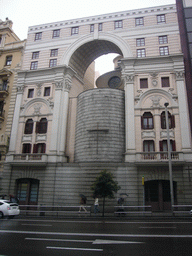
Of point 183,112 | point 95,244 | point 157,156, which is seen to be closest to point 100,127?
point 157,156

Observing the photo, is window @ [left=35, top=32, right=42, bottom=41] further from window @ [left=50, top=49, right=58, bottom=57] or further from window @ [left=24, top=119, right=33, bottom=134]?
window @ [left=24, top=119, right=33, bottom=134]

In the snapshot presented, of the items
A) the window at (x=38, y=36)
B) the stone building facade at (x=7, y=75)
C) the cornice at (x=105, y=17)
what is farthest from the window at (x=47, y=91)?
the cornice at (x=105, y=17)

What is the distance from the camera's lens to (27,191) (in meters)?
30.5

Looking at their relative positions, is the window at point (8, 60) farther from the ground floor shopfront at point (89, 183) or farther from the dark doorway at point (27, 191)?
the dark doorway at point (27, 191)

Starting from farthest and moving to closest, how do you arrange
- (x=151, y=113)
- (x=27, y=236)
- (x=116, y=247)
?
(x=151, y=113)
(x=27, y=236)
(x=116, y=247)

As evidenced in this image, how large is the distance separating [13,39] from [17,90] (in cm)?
1401

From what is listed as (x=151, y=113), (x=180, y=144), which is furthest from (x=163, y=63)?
(x=180, y=144)

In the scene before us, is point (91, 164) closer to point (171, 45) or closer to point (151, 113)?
point (151, 113)

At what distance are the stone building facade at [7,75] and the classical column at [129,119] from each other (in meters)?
19.0

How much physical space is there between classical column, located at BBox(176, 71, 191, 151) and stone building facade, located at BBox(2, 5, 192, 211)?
13 centimetres

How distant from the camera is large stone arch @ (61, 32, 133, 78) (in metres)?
35.6

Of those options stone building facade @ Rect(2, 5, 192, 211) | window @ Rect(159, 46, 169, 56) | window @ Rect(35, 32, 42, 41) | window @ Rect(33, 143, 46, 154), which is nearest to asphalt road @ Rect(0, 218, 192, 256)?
stone building facade @ Rect(2, 5, 192, 211)

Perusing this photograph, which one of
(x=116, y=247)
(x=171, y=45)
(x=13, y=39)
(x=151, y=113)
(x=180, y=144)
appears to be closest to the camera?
(x=116, y=247)

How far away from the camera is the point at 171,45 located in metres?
33.2
